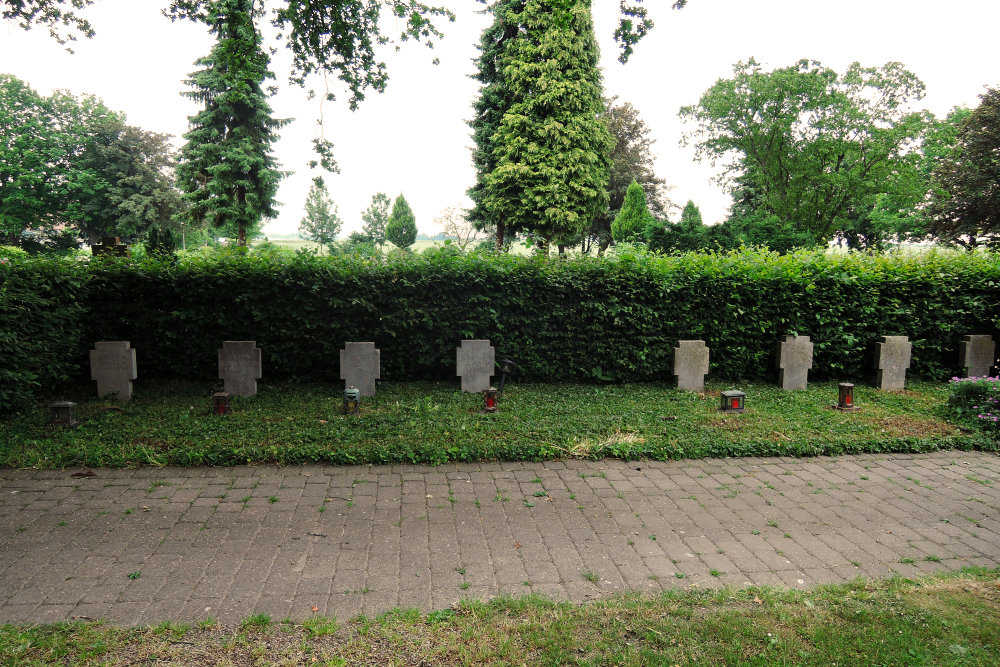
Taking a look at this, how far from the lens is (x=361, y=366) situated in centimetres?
858

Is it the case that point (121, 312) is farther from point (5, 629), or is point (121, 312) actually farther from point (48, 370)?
point (5, 629)

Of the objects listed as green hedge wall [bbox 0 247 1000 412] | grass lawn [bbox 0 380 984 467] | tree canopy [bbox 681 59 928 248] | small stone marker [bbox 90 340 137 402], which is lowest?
grass lawn [bbox 0 380 984 467]

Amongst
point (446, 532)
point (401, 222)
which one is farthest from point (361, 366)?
point (401, 222)

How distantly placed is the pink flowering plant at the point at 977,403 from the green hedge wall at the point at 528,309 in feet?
7.77

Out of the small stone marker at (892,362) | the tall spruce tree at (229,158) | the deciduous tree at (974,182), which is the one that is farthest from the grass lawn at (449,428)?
the deciduous tree at (974,182)

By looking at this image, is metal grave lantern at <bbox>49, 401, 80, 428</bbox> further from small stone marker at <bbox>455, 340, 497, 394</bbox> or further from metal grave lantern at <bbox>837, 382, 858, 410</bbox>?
metal grave lantern at <bbox>837, 382, 858, 410</bbox>

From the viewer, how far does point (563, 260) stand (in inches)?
385

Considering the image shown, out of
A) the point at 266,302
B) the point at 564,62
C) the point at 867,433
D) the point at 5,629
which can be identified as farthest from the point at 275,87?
the point at 564,62

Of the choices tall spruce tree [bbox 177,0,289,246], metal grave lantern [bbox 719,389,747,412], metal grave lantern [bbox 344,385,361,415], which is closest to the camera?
metal grave lantern [bbox 344,385,361,415]

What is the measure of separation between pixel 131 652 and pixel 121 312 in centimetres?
770

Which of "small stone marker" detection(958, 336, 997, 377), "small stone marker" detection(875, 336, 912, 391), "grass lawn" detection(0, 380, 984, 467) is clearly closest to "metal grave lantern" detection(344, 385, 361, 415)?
"grass lawn" detection(0, 380, 984, 467)

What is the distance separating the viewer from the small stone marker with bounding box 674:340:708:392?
9.44 meters

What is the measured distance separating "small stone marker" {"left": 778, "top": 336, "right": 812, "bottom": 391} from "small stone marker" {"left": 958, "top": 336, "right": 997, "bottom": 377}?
A: 3457 mm

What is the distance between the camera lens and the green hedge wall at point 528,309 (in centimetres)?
891
